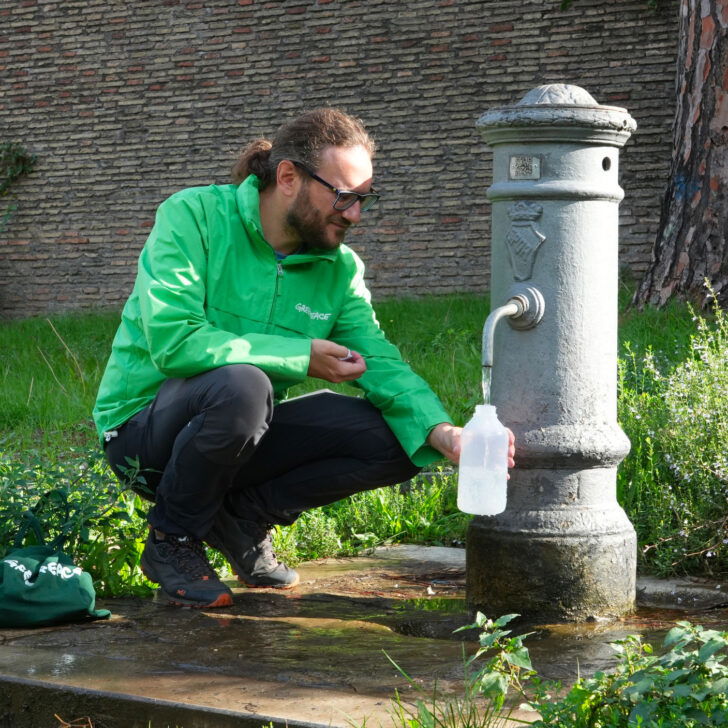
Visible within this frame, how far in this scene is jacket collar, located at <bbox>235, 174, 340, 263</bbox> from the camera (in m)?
3.13

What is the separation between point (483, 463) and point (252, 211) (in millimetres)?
1045

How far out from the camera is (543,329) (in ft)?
9.41

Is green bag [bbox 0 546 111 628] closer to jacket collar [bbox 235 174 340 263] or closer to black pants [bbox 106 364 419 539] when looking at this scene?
black pants [bbox 106 364 419 539]

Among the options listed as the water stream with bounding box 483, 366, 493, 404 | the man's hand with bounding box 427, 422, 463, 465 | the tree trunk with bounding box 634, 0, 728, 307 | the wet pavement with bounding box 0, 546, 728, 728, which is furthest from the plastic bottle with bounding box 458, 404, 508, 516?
the tree trunk with bounding box 634, 0, 728, 307

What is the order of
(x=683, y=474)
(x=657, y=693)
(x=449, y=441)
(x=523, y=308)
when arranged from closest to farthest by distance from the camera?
(x=657, y=693) < (x=523, y=308) < (x=449, y=441) < (x=683, y=474)

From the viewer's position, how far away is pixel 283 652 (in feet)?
8.36

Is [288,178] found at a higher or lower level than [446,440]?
higher

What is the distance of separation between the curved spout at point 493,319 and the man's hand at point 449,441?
0.22 meters

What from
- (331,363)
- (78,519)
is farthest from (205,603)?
(331,363)

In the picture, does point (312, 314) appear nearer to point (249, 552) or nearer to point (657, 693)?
point (249, 552)

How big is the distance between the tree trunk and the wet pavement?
10.6 ft

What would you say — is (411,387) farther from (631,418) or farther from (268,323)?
(631,418)

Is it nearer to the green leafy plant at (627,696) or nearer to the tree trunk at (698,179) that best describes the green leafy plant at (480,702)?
the green leafy plant at (627,696)

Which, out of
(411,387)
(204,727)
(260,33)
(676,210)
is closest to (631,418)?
(411,387)
